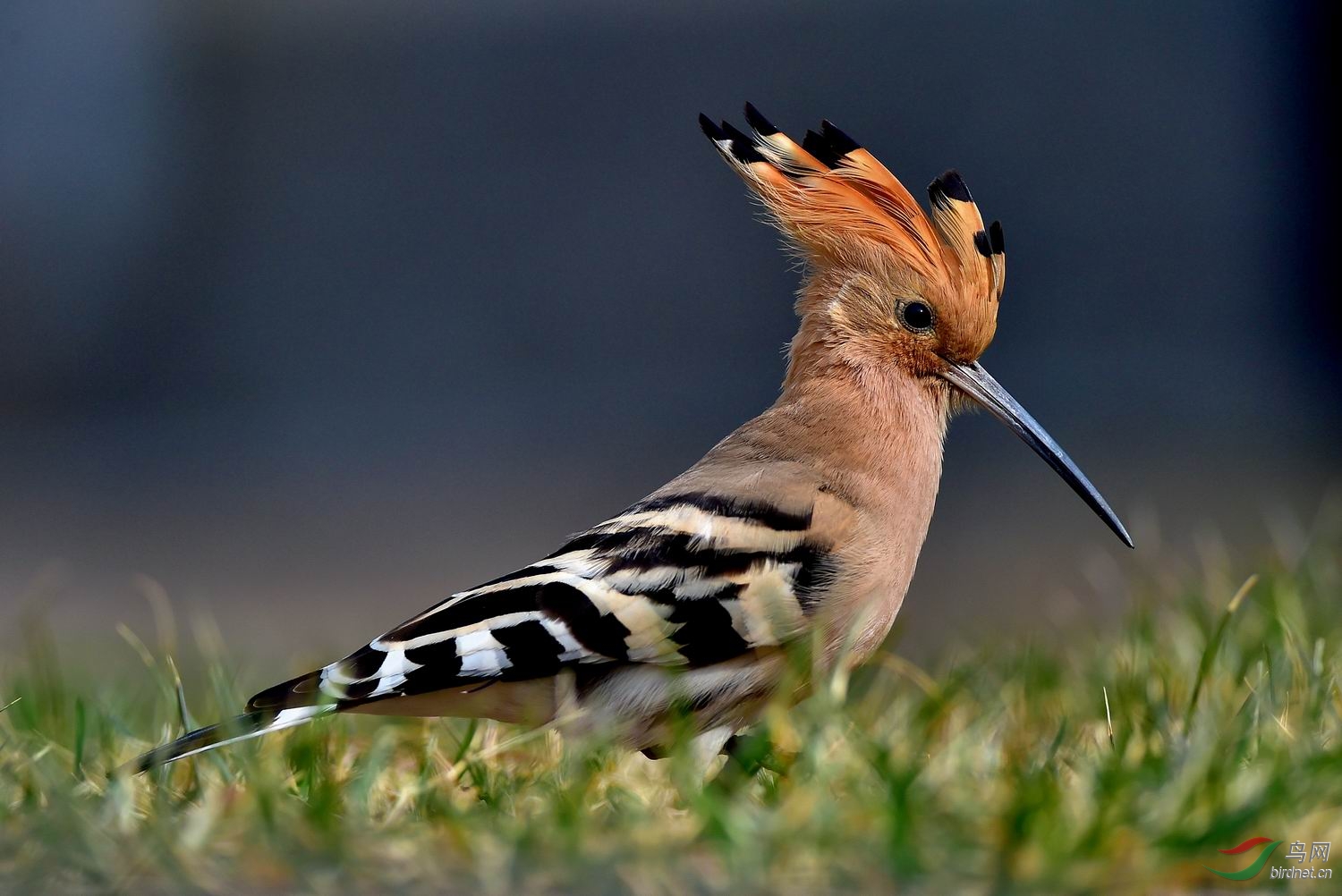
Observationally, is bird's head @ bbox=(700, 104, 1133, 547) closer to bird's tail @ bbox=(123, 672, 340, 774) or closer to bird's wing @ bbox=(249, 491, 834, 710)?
bird's wing @ bbox=(249, 491, 834, 710)

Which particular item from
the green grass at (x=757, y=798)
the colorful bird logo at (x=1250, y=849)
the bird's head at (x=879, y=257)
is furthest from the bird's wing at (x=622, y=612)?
the colorful bird logo at (x=1250, y=849)

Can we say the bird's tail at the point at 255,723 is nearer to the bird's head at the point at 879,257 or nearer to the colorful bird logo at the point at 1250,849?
the bird's head at the point at 879,257

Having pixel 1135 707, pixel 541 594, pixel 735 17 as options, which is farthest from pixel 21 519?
pixel 1135 707

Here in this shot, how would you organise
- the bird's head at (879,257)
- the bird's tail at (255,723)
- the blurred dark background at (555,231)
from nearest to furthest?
the bird's tail at (255,723), the bird's head at (879,257), the blurred dark background at (555,231)

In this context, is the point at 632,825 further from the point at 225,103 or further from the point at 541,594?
the point at 225,103

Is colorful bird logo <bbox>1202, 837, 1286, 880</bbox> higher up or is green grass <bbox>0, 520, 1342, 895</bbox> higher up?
green grass <bbox>0, 520, 1342, 895</bbox>

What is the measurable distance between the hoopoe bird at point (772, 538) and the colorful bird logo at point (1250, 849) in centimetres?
62

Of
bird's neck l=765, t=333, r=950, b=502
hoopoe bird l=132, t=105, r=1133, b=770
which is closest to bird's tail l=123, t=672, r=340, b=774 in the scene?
hoopoe bird l=132, t=105, r=1133, b=770

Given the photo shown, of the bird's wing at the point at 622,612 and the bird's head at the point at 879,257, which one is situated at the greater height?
the bird's head at the point at 879,257

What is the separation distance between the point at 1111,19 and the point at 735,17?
1510mm

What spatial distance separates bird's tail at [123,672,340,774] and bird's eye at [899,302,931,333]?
3.65 feet

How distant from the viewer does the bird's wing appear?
2.08m

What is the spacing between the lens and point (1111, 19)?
6195mm

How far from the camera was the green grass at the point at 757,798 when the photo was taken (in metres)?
1.54
